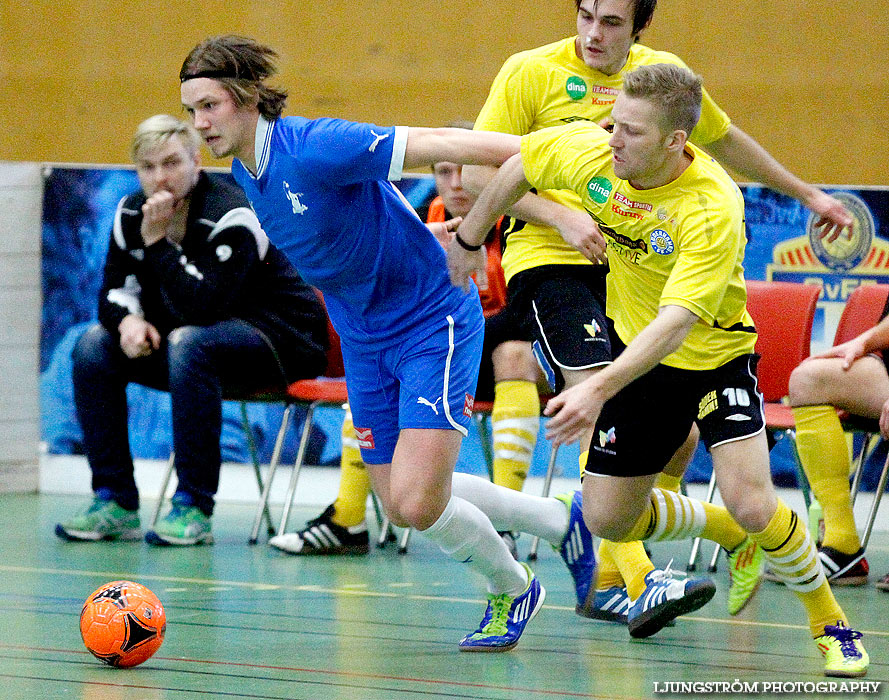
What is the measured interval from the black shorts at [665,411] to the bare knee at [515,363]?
172 centimetres

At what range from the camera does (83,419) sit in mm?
6027

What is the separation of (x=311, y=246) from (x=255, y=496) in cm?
407

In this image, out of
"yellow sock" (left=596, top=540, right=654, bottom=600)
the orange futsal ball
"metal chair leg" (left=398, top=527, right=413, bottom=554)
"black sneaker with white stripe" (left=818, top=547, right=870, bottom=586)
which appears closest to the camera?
the orange futsal ball

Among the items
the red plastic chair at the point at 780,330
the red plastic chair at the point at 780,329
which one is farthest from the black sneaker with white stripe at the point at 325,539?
the red plastic chair at the point at 780,329

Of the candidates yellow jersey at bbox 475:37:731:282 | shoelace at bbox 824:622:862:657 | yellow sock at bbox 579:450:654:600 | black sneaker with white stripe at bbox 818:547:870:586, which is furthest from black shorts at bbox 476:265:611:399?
black sneaker with white stripe at bbox 818:547:870:586

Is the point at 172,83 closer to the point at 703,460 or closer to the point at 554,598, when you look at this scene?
the point at 703,460

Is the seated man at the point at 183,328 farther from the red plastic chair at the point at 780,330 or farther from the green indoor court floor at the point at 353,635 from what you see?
the red plastic chair at the point at 780,330

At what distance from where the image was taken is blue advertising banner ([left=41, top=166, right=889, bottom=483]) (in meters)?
6.45

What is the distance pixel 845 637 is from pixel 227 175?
468 centimetres

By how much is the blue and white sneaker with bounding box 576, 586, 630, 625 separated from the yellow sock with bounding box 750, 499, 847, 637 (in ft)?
2.57

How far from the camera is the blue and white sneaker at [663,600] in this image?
377 centimetres

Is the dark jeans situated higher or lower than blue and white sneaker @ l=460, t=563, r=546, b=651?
lower

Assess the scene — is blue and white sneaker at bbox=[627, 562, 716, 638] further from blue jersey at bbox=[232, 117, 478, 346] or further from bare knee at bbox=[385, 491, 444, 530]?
blue jersey at bbox=[232, 117, 478, 346]

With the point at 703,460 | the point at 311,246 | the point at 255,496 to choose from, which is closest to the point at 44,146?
the point at 255,496
